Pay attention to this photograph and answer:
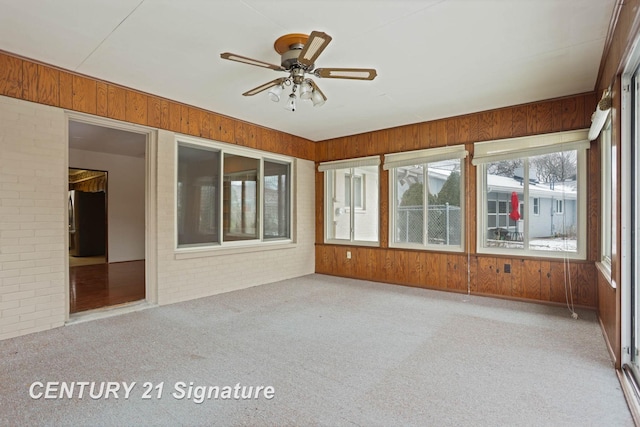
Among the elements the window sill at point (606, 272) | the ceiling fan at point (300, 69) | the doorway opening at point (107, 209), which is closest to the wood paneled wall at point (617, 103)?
the window sill at point (606, 272)

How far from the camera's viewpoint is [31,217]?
3.21 meters

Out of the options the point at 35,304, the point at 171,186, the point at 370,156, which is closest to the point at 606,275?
the point at 370,156

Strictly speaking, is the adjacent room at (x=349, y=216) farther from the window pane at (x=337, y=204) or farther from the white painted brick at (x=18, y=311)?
the window pane at (x=337, y=204)

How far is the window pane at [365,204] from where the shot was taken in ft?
19.8

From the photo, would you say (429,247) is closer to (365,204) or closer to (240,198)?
(365,204)

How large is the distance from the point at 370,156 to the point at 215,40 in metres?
3.53

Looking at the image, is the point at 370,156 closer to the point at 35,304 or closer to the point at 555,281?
the point at 555,281

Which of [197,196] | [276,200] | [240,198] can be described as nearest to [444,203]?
[276,200]

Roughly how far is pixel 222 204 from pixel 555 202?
15.1 ft

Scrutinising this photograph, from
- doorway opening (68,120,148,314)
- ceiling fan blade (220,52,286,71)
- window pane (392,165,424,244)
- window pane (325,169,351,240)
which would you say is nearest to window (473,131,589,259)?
window pane (392,165,424,244)

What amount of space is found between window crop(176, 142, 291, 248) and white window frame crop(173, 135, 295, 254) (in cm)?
2

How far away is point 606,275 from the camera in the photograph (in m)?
3.15

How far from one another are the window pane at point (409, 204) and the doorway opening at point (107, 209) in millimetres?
4246

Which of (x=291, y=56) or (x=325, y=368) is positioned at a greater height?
(x=291, y=56)
